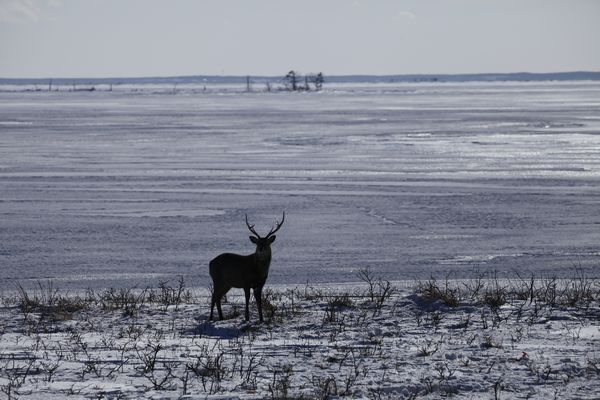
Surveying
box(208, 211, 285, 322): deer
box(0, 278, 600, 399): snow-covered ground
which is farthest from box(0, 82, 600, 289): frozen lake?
box(208, 211, 285, 322): deer

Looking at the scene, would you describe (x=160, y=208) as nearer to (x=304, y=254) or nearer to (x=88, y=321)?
(x=304, y=254)

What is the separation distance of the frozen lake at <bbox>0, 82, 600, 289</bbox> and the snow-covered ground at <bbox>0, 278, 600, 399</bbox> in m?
2.99

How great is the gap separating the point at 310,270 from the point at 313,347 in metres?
5.71

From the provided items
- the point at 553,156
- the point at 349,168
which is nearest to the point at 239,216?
the point at 349,168

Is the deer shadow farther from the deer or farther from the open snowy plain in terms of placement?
the deer

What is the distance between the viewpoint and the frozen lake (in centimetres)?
1369

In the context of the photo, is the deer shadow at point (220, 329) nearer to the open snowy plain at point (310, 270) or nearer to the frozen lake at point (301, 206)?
the open snowy plain at point (310, 270)

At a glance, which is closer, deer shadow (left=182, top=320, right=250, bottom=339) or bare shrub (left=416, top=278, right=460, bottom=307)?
deer shadow (left=182, top=320, right=250, bottom=339)

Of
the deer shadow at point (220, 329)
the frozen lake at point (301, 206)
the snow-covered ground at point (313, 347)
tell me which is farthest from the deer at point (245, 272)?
the frozen lake at point (301, 206)

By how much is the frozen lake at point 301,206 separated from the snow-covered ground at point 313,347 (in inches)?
118

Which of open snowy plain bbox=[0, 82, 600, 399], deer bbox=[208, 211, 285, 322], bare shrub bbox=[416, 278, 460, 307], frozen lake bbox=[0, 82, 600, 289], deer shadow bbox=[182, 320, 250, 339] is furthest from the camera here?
frozen lake bbox=[0, 82, 600, 289]

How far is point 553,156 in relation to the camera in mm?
29344

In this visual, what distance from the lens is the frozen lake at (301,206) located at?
13688 mm

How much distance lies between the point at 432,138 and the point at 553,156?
952 centimetres
